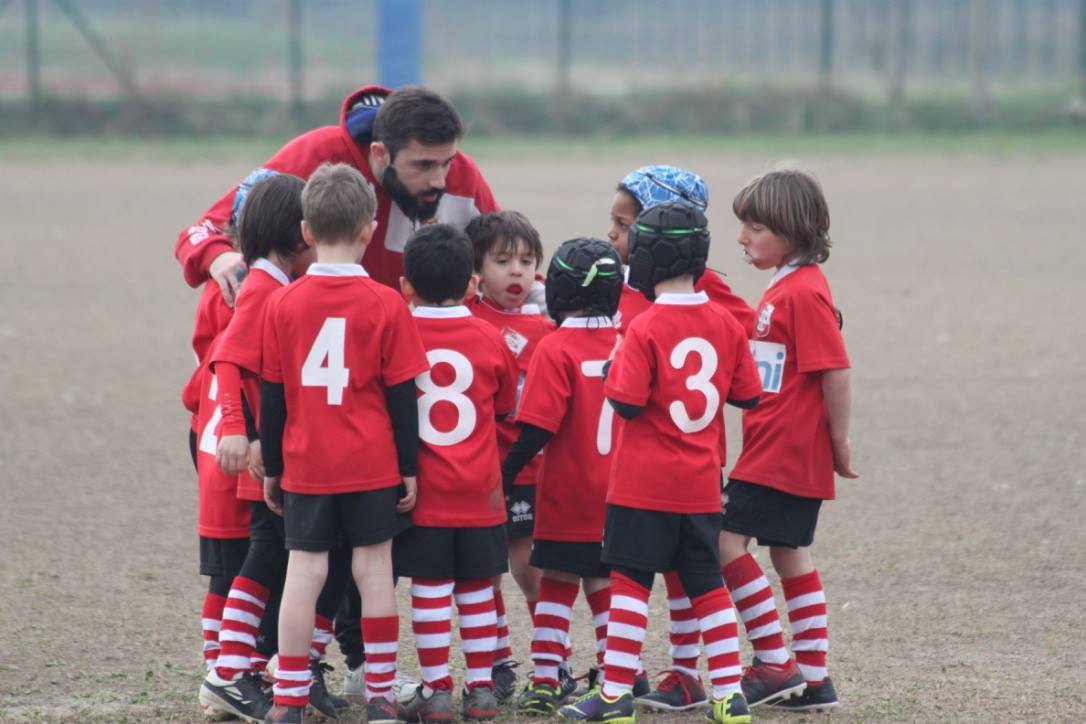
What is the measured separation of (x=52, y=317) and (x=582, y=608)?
7036 millimetres

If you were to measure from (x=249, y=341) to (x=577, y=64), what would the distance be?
29706mm

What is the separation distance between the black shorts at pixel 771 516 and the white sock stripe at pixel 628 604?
437 mm

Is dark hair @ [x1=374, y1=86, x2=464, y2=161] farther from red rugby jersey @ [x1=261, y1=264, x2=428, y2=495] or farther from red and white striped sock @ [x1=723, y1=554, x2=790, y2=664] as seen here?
red and white striped sock @ [x1=723, y1=554, x2=790, y2=664]

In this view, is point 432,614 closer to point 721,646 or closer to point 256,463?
point 256,463

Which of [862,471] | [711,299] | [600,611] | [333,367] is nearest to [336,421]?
[333,367]

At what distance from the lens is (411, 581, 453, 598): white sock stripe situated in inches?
163


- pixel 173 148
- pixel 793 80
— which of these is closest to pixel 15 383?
pixel 173 148

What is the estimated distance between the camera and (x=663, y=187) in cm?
460

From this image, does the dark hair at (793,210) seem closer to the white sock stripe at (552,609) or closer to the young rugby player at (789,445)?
the young rugby player at (789,445)

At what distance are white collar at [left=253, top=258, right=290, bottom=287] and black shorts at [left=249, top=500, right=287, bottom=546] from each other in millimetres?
617

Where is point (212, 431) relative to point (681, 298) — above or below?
below

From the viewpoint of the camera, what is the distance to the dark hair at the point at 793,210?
173 inches

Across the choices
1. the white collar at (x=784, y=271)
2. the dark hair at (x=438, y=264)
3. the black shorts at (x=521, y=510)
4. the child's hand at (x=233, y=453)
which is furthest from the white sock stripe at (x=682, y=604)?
the child's hand at (x=233, y=453)

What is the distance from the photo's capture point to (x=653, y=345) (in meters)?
4.04
